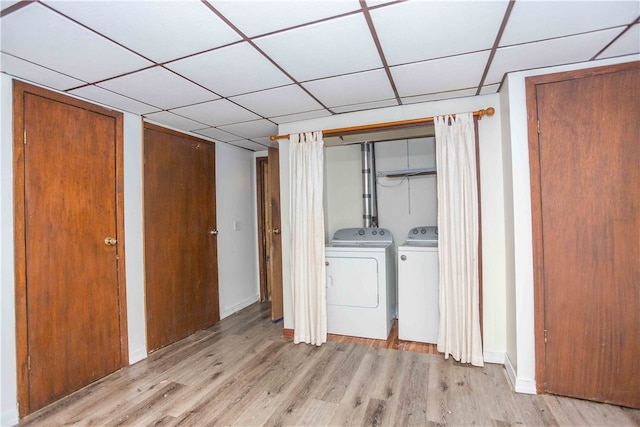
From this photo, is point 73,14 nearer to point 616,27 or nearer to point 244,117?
point 244,117

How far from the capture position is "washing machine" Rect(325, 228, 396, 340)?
2.96 meters

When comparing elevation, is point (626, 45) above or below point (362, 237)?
above

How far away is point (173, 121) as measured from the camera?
9.56 ft

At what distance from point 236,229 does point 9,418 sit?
2567mm

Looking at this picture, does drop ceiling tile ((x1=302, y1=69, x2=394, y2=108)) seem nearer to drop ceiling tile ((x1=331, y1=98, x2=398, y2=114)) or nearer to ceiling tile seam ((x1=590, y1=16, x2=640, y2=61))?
drop ceiling tile ((x1=331, y1=98, x2=398, y2=114))

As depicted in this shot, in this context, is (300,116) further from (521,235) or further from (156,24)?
(521,235)

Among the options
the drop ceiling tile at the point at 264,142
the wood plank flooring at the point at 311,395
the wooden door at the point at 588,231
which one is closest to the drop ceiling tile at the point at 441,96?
the wooden door at the point at 588,231

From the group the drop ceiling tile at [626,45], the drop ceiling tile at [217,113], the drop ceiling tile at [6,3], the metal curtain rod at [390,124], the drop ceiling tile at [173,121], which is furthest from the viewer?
the drop ceiling tile at [173,121]

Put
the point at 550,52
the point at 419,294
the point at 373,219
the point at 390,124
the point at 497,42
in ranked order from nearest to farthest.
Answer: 1. the point at 497,42
2. the point at 550,52
3. the point at 390,124
4. the point at 419,294
5. the point at 373,219

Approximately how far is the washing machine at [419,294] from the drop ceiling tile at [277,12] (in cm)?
211

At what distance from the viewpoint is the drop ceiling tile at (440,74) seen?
1.88 metres

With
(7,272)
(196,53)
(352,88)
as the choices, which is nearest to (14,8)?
(196,53)

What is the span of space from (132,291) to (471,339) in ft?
9.53

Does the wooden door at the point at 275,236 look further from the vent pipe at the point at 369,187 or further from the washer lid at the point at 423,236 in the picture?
the washer lid at the point at 423,236
